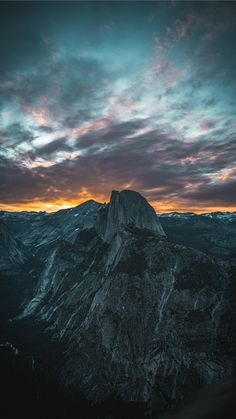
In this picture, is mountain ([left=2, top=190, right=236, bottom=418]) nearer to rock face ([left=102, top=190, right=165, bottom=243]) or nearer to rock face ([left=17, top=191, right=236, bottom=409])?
rock face ([left=17, top=191, right=236, bottom=409])

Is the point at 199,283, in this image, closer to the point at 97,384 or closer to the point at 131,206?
the point at 97,384

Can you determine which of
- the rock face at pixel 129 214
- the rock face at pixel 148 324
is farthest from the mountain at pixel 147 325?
the rock face at pixel 129 214

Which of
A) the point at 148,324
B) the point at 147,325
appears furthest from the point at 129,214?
the point at 147,325

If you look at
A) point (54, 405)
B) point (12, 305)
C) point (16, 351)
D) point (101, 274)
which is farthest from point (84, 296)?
point (12, 305)

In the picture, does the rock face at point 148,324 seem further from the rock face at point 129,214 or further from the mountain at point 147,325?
the rock face at point 129,214

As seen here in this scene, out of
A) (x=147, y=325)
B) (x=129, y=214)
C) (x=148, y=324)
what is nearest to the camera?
(x=147, y=325)

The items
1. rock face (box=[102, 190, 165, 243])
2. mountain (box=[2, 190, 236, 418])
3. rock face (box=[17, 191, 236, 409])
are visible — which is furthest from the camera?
rock face (box=[102, 190, 165, 243])

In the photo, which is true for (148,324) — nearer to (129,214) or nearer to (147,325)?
(147,325)

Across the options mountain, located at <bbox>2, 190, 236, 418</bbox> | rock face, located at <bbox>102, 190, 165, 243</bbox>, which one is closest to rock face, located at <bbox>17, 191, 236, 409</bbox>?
mountain, located at <bbox>2, 190, 236, 418</bbox>
